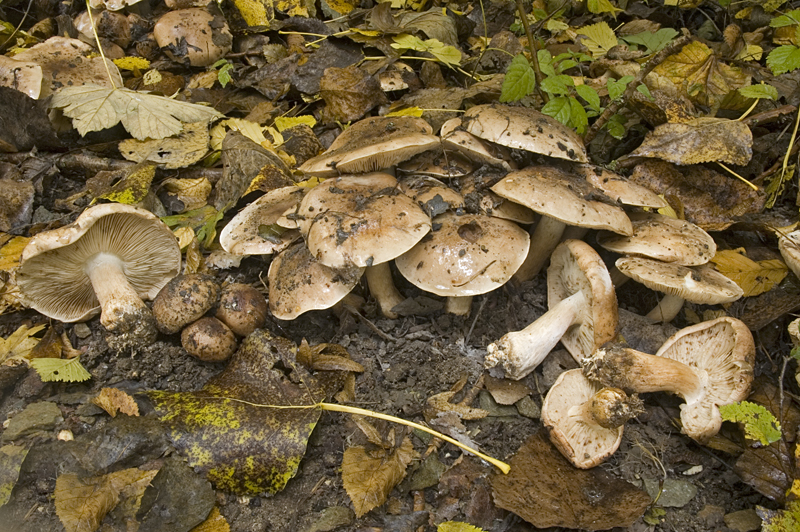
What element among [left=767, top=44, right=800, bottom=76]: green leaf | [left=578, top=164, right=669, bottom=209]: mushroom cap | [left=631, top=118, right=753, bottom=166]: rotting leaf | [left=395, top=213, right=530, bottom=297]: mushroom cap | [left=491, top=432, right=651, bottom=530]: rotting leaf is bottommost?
[left=491, top=432, right=651, bottom=530]: rotting leaf

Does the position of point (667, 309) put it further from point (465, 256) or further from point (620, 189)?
point (465, 256)

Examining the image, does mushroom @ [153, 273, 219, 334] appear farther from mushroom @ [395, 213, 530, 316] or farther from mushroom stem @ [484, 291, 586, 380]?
mushroom stem @ [484, 291, 586, 380]

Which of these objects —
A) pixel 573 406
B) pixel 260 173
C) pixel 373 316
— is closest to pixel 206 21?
pixel 260 173

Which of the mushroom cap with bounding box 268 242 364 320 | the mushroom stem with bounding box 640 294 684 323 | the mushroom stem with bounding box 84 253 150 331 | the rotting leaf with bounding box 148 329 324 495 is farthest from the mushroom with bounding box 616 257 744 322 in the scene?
the mushroom stem with bounding box 84 253 150 331

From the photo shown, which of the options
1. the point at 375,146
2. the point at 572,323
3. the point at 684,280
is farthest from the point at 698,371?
the point at 375,146

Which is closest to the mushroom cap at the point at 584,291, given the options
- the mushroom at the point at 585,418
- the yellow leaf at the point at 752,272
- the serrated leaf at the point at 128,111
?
the mushroom at the point at 585,418

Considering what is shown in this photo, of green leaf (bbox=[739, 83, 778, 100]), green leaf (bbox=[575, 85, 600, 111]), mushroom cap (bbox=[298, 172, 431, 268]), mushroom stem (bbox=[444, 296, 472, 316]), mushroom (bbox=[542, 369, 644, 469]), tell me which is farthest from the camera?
green leaf (bbox=[575, 85, 600, 111])

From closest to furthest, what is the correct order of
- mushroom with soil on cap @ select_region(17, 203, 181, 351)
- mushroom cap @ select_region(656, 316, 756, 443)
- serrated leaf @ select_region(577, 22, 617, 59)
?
mushroom cap @ select_region(656, 316, 756, 443), mushroom with soil on cap @ select_region(17, 203, 181, 351), serrated leaf @ select_region(577, 22, 617, 59)
